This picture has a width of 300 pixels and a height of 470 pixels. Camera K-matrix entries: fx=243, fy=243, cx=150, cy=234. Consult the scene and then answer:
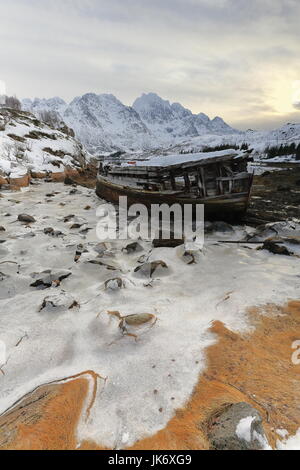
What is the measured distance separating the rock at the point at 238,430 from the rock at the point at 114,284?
281 cm

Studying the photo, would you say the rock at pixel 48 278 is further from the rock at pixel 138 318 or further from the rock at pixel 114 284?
the rock at pixel 138 318

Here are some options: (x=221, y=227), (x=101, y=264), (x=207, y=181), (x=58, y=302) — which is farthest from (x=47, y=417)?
(x=207, y=181)

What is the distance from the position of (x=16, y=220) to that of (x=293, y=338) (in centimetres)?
936

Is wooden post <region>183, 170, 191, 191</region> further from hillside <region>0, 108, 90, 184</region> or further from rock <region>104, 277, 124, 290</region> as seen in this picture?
hillside <region>0, 108, 90, 184</region>

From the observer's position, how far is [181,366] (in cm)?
268

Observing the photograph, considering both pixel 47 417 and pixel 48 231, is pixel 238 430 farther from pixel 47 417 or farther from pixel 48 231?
pixel 48 231

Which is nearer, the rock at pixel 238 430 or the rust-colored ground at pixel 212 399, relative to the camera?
the rock at pixel 238 430

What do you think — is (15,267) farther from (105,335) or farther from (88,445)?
(88,445)

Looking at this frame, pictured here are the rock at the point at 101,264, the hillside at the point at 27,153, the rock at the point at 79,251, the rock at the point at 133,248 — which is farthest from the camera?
the hillside at the point at 27,153

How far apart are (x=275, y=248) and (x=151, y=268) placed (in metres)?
3.19

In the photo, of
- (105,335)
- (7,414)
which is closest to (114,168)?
(105,335)

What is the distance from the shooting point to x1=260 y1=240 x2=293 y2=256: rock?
19.3ft

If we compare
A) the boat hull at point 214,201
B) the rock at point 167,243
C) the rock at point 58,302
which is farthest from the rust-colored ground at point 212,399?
the boat hull at point 214,201

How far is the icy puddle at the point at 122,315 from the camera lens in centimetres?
235
